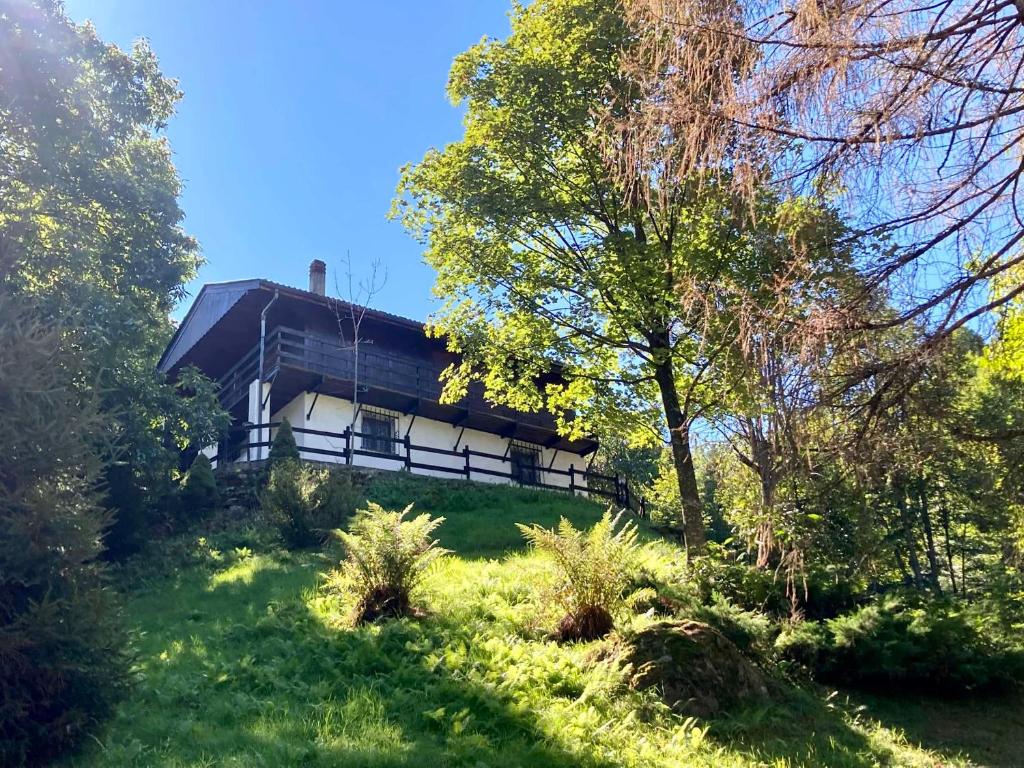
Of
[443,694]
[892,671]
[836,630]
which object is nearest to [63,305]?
[443,694]

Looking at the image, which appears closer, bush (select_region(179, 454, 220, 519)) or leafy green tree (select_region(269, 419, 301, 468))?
bush (select_region(179, 454, 220, 519))

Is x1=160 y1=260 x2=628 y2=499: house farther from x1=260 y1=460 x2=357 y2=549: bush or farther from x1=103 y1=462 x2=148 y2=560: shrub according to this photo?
x1=103 y1=462 x2=148 y2=560: shrub

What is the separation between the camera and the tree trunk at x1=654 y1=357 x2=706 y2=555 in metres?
11.8

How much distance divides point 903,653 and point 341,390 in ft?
55.4

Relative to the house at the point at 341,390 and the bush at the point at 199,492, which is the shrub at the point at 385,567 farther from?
the house at the point at 341,390

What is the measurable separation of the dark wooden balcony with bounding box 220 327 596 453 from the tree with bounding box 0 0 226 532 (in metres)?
3.37

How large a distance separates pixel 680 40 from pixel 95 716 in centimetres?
675

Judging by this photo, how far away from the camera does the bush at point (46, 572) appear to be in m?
5.41

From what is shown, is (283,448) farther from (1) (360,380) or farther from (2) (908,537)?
(2) (908,537)

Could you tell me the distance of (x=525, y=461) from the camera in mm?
28500

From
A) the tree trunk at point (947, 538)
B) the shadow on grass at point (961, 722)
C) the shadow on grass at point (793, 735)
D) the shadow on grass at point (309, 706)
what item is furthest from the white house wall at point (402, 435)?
the shadow on grass at point (793, 735)

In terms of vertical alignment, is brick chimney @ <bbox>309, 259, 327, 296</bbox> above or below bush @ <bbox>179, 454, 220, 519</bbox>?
above

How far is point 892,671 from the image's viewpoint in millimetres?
10141

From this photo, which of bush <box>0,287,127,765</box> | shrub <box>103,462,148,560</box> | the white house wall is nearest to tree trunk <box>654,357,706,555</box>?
bush <box>0,287,127,765</box>
